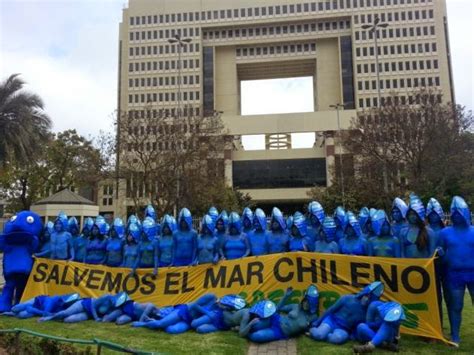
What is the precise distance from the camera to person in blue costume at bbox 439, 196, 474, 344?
Answer: 6195mm

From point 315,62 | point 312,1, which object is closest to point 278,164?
point 315,62

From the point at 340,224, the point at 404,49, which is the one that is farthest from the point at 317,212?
the point at 404,49

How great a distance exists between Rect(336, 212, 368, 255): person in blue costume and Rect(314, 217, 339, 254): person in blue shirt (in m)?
0.14

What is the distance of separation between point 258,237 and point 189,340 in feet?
7.70

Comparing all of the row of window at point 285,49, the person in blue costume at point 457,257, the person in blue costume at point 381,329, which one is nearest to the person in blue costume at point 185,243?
the person in blue costume at point 381,329

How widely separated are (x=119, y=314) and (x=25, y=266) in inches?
104

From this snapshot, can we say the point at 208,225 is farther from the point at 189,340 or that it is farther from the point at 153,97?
the point at 153,97

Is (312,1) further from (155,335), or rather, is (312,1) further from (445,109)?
(155,335)

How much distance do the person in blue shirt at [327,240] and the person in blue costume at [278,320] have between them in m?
0.99

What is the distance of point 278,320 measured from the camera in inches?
272

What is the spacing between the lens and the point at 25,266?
30.4 feet

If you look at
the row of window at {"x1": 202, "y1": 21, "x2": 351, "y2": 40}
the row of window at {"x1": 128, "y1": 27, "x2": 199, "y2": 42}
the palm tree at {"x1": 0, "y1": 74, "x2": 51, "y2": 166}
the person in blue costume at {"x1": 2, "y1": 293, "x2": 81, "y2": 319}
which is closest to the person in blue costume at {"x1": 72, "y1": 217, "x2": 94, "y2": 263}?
the person in blue costume at {"x1": 2, "y1": 293, "x2": 81, "y2": 319}

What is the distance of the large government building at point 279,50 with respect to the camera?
68.6 meters

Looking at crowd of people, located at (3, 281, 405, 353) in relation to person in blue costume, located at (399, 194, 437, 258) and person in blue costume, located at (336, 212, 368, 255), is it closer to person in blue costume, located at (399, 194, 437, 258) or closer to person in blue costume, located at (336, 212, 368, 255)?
person in blue costume, located at (399, 194, 437, 258)
